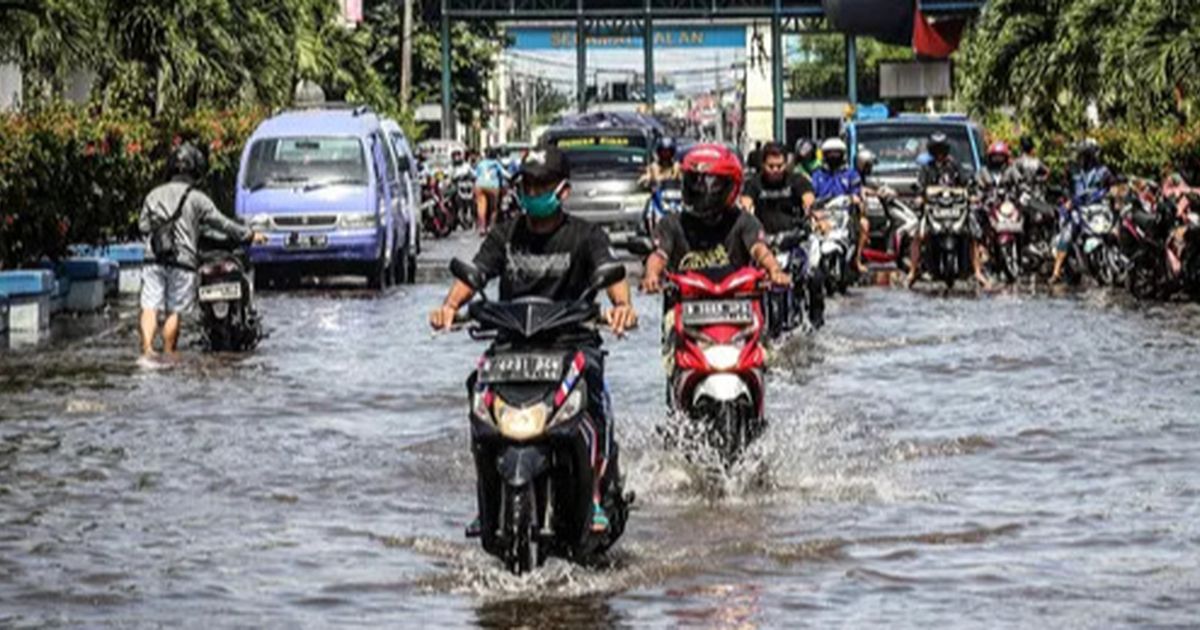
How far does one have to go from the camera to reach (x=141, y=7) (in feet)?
147

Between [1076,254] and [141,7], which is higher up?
[141,7]

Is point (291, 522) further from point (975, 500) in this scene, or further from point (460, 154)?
point (460, 154)

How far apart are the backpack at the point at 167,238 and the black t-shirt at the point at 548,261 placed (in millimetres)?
11167

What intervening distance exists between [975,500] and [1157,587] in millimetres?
2919

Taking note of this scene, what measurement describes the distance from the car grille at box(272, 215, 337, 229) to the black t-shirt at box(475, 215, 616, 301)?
22153mm

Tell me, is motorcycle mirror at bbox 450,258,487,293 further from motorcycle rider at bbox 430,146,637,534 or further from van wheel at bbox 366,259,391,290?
van wheel at bbox 366,259,391,290

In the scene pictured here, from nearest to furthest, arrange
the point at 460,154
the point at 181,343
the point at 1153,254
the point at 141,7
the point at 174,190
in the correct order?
the point at 174,190, the point at 181,343, the point at 1153,254, the point at 141,7, the point at 460,154

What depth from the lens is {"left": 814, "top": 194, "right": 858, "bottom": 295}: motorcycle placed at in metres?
30.3

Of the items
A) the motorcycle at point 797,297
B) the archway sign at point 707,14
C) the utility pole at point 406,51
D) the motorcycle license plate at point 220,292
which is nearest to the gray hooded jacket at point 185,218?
the motorcycle license plate at point 220,292

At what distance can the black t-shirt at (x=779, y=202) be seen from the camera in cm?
2314

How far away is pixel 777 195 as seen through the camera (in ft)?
76.4

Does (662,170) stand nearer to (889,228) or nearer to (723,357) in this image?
(889,228)

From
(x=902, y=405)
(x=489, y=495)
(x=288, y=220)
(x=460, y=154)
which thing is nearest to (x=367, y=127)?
(x=288, y=220)

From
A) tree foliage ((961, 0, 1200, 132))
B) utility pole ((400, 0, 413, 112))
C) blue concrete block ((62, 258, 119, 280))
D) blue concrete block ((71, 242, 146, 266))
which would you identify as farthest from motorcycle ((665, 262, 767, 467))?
utility pole ((400, 0, 413, 112))
